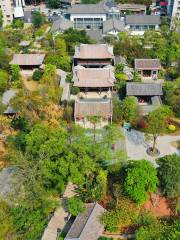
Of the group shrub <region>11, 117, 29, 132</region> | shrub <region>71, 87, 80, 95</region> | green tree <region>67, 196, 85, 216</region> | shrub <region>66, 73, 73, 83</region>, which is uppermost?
shrub <region>66, 73, 73, 83</region>

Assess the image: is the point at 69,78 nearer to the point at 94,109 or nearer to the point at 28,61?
the point at 28,61

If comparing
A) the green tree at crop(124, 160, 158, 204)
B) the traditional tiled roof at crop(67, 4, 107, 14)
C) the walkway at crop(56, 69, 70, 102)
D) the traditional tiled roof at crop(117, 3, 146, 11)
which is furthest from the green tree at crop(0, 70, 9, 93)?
the traditional tiled roof at crop(117, 3, 146, 11)

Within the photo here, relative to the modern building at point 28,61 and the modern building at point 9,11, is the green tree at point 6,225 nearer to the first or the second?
the modern building at point 28,61

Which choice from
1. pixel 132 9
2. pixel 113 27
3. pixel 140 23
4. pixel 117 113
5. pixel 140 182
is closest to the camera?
pixel 140 182

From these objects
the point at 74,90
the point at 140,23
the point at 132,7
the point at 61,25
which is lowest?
the point at 74,90

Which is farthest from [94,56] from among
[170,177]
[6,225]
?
[6,225]

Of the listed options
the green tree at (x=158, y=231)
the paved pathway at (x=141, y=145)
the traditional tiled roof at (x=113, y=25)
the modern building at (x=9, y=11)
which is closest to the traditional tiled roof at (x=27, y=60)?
the traditional tiled roof at (x=113, y=25)

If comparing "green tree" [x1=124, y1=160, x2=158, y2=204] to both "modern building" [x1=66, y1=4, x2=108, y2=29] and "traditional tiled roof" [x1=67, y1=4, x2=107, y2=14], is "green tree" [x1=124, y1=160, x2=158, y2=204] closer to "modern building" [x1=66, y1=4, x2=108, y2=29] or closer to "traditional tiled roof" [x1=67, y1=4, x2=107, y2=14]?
"modern building" [x1=66, y1=4, x2=108, y2=29]
